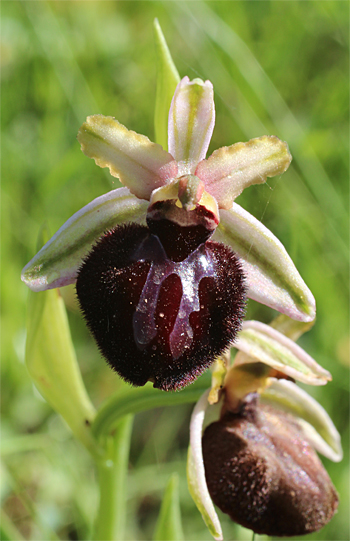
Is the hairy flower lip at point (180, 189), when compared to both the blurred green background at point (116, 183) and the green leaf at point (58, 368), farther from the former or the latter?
the blurred green background at point (116, 183)

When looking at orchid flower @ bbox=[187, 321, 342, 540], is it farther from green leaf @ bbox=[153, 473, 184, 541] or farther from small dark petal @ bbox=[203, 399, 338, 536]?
green leaf @ bbox=[153, 473, 184, 541]

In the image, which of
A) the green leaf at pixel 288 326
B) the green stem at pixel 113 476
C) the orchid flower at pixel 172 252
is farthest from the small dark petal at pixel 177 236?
the green stem at pixel 113 476

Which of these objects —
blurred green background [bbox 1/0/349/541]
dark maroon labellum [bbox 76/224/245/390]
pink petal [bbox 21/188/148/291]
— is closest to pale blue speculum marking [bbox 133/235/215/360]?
dark maroon labellum [bbox 76/224/245/390]

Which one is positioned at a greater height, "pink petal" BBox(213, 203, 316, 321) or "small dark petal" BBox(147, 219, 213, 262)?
"small dark petal" BBox(147, 219, 213, 262)


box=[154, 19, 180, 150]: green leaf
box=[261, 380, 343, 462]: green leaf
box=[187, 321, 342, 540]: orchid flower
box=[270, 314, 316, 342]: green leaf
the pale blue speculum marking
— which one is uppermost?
box=[154, 19, 180, 150]: green leaf

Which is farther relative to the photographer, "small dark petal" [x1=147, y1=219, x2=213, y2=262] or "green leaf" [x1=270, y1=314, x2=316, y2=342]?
"green leaf" [x1=270, y1=314, x2=316, y2=342]

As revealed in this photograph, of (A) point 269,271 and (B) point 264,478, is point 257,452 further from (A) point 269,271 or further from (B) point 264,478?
(A) point 269,271

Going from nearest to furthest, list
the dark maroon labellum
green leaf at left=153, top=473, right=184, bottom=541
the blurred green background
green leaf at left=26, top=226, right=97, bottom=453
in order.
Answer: the dark maroon labellum
green leaf at left=26, top=226, right=97, bottom=453
green leaf at left=153, top=473, right=184, bottom=541
the blurred green background

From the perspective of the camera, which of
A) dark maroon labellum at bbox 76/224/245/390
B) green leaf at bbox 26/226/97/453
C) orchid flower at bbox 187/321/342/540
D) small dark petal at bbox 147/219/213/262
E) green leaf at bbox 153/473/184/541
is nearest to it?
dark maroon labellum at bbox 76/224/245/390
